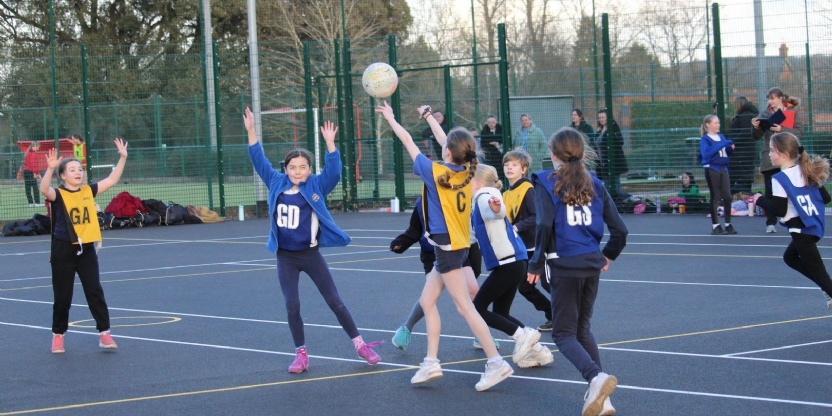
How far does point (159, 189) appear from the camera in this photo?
24438 mm

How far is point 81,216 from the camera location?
848 centimetres

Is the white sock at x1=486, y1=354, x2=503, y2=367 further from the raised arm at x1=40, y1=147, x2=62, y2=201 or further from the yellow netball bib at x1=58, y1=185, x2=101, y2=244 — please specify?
the raised arm at x1=40, y1=147, x2=62, y2=201

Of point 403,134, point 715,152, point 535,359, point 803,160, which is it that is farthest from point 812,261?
point 715,152

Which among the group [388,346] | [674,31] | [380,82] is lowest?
[388,346]

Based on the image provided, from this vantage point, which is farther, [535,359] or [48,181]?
[48,181]

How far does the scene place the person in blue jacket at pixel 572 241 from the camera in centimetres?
598

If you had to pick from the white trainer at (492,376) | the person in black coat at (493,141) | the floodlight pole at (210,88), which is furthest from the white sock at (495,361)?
the floodlight pole at (210,88)

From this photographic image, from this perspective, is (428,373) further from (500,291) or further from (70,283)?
(70,283)

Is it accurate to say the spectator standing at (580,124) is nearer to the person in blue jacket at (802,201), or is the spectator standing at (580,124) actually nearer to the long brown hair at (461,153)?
the person in blue jacket at (802,201)

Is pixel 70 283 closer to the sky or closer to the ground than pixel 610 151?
closer to the ground

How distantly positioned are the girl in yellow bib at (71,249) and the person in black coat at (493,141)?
1276 cm

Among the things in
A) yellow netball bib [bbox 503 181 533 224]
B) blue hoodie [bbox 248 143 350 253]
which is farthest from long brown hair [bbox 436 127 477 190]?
yellow netball bib [bbox 503 181 533 224]

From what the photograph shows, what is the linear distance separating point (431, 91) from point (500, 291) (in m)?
16.5

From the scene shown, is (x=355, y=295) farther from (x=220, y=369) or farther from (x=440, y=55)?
(x=440, y=55)
